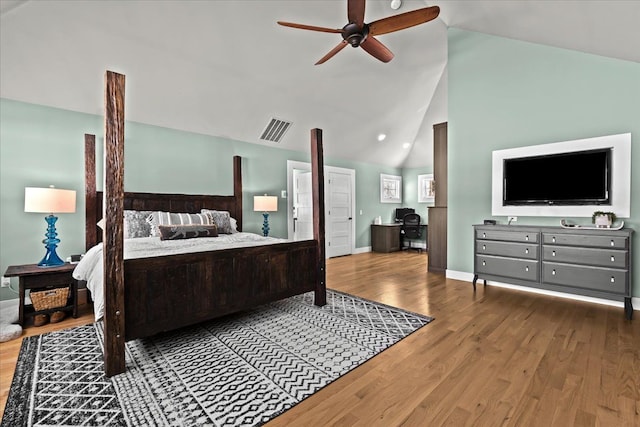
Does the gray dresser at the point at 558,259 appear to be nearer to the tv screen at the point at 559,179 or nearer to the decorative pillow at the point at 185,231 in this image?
the tv screen at the point at 559,179

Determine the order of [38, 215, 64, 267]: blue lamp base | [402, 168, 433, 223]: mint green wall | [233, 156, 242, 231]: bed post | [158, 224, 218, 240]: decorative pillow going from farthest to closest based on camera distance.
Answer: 1. [402, 168, 433, 223]: mint green wall
2. [233, 156, 242, 231]: bed post
3. [158, 224, 218, 240]: decorative pillow
4. [38, 215, 64, 267]: blue lamp base

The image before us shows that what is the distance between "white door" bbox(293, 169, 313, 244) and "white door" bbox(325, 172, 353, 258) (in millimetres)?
532

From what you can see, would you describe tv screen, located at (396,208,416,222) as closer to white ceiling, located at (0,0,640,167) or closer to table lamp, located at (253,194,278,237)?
white ceiling, located at (0,0,640,167)

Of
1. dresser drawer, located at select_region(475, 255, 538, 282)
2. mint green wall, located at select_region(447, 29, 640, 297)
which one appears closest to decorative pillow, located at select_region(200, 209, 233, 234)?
mint green wall, located at select_region(447, 29, 640, 297)

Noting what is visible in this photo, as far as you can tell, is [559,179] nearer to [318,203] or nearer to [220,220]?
[318,203]

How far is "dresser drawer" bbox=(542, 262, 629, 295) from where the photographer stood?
295 centimetres

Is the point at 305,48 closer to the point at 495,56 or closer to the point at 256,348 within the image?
the point at 495,56

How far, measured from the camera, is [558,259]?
3.30 meters

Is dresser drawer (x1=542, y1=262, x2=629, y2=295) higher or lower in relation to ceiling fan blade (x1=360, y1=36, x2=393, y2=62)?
lower

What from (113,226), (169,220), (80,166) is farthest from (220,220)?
Answer: (113,226)

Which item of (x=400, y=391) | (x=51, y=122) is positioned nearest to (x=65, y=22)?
(x=51, y=122)

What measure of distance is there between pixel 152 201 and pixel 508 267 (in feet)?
15.5

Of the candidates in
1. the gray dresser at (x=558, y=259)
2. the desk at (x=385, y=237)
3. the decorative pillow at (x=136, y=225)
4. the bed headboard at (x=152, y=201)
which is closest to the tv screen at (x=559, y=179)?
the gray dresser at (x=558, y=259)

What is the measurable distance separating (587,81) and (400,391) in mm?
4000
